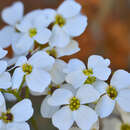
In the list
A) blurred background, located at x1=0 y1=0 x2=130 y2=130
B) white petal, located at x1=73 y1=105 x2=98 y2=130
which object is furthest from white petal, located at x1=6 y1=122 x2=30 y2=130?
blurred background, located at x1=0 y1=0 x2=130 y2=130

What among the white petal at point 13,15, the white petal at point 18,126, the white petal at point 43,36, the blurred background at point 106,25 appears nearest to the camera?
the white petal at point 18,126

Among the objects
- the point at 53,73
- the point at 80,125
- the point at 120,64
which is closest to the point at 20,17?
the point at 53,73

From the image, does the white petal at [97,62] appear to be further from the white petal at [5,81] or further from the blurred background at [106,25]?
the blurred background at [106,25]

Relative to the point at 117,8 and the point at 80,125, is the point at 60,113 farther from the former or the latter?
the point at 117,8

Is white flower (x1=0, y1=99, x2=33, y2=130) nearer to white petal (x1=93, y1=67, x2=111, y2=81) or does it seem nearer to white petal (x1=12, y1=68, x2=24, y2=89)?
white petal (x1=12, y1=68, x2=24, y2=89)

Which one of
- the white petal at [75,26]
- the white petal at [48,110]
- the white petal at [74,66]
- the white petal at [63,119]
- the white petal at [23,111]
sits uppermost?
the white petal at [75,26]

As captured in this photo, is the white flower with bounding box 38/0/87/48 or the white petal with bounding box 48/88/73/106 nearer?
the white petal with bounding box 48/88/73/106

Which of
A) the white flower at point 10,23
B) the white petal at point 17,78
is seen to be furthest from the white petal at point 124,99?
the white flower at point 10,23

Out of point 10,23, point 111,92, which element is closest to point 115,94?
point 111,92
